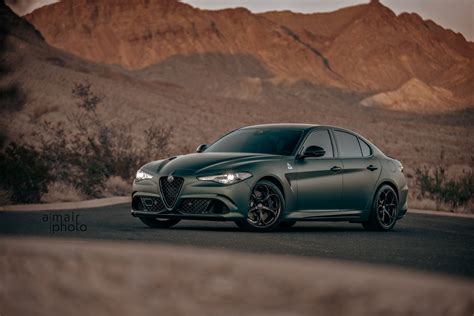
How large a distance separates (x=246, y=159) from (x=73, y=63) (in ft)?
278

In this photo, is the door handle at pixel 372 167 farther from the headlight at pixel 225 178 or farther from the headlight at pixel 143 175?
the headlight at pixel 143 175

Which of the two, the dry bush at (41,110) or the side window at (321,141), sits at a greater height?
the dry bush at (41,110)

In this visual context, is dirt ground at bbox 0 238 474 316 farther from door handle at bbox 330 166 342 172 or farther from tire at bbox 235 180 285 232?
door handle at bbox 330 166 342 172

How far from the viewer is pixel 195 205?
11055 mm

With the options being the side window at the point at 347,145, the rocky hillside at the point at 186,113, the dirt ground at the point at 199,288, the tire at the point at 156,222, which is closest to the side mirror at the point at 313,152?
the side window at the point at 347,145

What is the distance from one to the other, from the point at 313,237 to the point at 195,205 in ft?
5.00

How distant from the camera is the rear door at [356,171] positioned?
40.9ft

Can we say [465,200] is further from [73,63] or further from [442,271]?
[73,63]

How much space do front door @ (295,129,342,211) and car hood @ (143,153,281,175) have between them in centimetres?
47

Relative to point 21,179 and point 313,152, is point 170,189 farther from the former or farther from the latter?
point 21,179

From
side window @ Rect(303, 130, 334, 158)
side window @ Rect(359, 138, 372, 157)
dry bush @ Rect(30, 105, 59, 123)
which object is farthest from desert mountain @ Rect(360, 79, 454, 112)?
side window @ Rect(303, 130, 334, 158)

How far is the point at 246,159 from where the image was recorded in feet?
37.6

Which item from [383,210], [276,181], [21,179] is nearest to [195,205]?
[276,181]

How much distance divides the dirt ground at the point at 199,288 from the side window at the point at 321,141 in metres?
9.86
